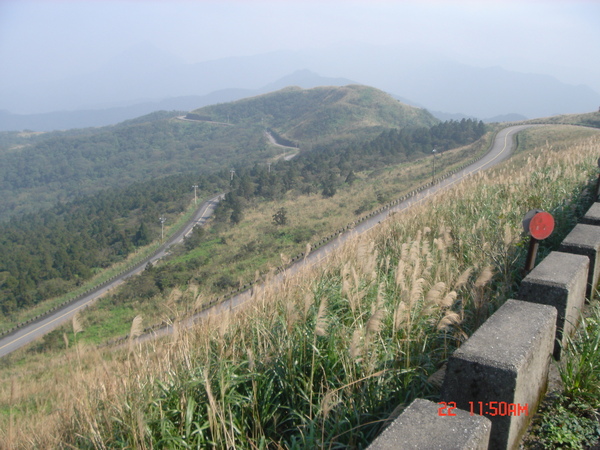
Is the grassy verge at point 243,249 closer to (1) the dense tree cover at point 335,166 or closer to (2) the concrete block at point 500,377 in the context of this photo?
(1) the dense tree cover at point 335,166

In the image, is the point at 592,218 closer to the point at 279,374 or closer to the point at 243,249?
the point at 279,374

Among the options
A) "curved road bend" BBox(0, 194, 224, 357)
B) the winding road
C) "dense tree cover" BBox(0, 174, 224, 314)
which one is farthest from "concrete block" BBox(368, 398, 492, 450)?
"dense tree cover" BBox(0, 174, 224, 314)

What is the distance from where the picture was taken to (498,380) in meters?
2.25

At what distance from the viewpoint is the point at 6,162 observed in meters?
131

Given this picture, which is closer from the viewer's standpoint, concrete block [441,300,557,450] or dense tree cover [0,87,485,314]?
concrete block [441,300,557,450]

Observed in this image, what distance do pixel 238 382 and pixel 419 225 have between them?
187 inches

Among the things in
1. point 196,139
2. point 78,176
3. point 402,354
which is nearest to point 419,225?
point 402,354

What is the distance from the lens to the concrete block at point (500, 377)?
225 centimetres

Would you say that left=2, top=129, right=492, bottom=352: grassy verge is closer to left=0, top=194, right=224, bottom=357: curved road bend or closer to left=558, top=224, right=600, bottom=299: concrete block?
left=0, top=194, right=224, bottom=357: curved road bend

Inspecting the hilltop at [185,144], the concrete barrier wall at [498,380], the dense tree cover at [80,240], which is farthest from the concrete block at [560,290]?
the hilltop at [185,144]

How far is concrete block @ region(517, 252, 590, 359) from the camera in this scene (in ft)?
10.3

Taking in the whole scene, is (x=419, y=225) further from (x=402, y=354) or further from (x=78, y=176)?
(x=78, y=176)

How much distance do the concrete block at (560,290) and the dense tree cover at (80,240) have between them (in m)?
41.1

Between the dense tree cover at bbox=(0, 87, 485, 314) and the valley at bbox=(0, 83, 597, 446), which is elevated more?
the valley at bbox=(0, 83, 597, 446)
